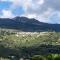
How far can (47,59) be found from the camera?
7150cm

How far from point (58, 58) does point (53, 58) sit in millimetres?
1360

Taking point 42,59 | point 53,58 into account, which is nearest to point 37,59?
point 42,59

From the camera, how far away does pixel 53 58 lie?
74938 millimetres

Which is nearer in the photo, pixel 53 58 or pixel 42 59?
pixel 42 59

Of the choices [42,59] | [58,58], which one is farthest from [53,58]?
[42,59]

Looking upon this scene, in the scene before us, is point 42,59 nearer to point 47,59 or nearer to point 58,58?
point 47,59

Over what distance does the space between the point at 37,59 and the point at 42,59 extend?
1192 millimetres

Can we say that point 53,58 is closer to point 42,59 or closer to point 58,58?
point 58,58

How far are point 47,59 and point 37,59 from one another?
16.1 ft

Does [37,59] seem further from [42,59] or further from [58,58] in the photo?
[58,58]

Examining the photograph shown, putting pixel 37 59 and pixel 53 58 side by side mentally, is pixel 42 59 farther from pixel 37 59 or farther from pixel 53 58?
pixel 53 58

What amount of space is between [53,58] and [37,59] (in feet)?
28.7

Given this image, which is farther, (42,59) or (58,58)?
(58,58)

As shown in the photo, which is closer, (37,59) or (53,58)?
(37,59)
